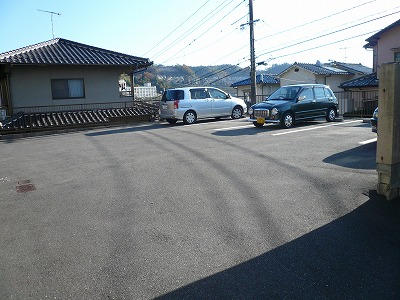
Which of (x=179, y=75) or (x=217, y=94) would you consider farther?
(x=179, y=75)

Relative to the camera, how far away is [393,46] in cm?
2169

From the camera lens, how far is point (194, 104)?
52.7 ft

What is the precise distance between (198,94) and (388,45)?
14.1 metres

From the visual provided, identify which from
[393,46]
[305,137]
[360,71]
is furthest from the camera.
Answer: [360,71]

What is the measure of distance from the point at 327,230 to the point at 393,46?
22.2 m

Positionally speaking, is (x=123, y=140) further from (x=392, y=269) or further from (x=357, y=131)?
(x=392, y=269)

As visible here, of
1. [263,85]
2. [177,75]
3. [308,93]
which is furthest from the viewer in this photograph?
[177,75]

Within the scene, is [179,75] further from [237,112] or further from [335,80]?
[237,112]

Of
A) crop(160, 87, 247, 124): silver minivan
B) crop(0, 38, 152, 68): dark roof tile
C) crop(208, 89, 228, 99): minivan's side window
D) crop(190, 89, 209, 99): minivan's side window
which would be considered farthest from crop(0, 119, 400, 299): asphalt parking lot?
crop(0, 38, 152, 68): dark roof tile

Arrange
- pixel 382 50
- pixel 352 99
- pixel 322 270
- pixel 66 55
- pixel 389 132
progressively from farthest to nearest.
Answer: pixel 352 99 → pixel 382 50 → pixel 66 55 → pixel 389 132 → pixel 322 270

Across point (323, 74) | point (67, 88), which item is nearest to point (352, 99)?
point (323, 74)

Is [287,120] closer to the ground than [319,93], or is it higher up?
closer to the ground

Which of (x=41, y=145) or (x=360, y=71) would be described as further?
(x=360, y=71)

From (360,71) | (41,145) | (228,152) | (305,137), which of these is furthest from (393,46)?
(41,145)
